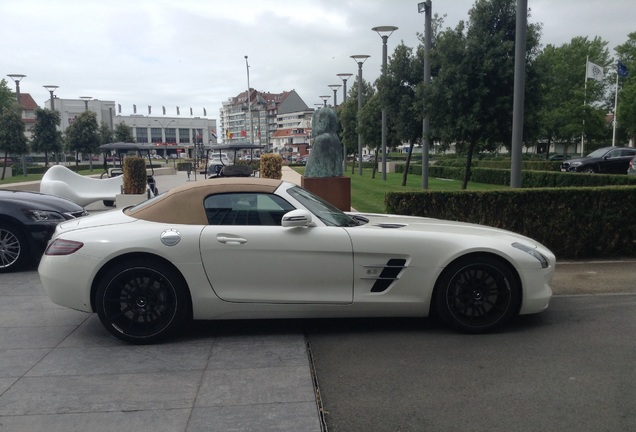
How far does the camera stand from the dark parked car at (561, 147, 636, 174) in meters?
26.8

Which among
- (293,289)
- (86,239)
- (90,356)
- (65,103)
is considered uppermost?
(65,103)

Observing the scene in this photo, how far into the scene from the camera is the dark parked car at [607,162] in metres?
26.8

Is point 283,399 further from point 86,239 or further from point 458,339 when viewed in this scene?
point 86,239

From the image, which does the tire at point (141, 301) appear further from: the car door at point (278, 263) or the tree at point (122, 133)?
the tree at point (122, 133)

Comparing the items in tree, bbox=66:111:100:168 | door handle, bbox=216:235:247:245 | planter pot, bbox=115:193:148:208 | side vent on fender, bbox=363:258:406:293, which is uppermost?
tree, bbox=66:111:100:168

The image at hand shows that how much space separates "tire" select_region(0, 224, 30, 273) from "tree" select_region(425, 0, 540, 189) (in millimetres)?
10241

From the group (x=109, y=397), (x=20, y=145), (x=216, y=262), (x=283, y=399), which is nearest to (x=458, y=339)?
(x=283, y=399)

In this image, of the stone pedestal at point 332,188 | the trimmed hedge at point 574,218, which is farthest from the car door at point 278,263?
the stone pedestal at point 332,188

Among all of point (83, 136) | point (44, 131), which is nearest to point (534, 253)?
point (44, 131)

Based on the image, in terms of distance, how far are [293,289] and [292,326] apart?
552 millimetres

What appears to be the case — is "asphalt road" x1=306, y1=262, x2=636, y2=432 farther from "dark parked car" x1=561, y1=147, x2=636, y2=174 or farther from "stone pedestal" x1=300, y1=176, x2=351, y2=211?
"dark parked car" x1=561, y1=147, x2=636, y2=174

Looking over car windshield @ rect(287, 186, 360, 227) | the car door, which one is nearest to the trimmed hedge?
car windshield @ rect(287, 186, 360, 227)

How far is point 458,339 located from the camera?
186 inches

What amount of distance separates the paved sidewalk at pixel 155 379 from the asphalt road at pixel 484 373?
26 cm
